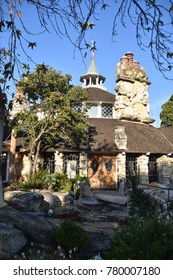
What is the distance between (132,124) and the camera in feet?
88.0

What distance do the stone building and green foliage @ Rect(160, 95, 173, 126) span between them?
8728 mm

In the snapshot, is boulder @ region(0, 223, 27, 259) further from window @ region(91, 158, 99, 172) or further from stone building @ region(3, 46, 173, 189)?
window @ region(91, 158, 99, 172)

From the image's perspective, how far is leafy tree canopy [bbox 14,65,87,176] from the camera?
2017cm

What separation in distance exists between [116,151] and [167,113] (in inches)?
682

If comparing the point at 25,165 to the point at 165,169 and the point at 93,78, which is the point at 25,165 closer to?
the point at 165,169

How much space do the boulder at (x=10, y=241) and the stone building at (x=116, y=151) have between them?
622 inches

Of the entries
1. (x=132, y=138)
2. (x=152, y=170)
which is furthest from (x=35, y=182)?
(x=152, y=170)

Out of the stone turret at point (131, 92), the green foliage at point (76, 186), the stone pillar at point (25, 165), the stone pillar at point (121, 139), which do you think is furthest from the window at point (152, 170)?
the stone pillar at point (25, 165)

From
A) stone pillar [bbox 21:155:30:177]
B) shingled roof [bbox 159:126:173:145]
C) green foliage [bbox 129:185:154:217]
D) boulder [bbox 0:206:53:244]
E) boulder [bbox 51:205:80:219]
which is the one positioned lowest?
boulder [bbox 51:205:80:219]

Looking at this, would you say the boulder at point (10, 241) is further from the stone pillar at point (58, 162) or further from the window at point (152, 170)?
the window at point (152, 170)

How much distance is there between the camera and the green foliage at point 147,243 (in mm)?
4823

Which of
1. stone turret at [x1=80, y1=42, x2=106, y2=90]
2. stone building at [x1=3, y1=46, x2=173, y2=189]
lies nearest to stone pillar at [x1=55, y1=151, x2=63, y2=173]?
stone building at [x1=3, y1=46, x2=173, y2=189]

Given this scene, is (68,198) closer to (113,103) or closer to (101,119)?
(101,119)

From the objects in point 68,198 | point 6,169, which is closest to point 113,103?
point 6,169
